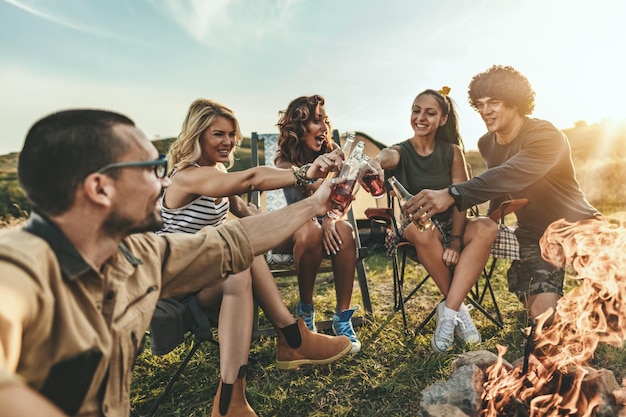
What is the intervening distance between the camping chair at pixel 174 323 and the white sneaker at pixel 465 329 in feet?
6.13

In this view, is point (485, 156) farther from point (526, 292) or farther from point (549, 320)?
point (549, 320)

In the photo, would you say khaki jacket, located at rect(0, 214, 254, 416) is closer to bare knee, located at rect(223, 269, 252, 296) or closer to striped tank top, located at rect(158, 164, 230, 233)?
bare knee, located at rect(223, 269, 252, 296)

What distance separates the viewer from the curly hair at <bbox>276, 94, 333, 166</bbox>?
12.5 ft

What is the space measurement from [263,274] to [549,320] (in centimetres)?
212

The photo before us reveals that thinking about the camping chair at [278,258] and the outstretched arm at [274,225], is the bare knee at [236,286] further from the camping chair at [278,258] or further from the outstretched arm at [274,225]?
the camping chair at [278,258]

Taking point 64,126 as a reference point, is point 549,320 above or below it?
below

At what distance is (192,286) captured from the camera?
5.93ft

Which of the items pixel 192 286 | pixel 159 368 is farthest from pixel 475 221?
pixel 159 368

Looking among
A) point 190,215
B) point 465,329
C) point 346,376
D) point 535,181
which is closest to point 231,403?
point 346,376

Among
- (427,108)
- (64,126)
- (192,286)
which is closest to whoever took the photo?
(64,126)

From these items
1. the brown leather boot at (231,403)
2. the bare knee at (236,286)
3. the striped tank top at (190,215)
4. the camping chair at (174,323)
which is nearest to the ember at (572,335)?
the brown leather boot at (231,403)

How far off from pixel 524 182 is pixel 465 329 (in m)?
1.19

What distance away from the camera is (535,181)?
346cm

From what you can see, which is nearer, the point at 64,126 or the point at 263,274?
the point at 64,126
